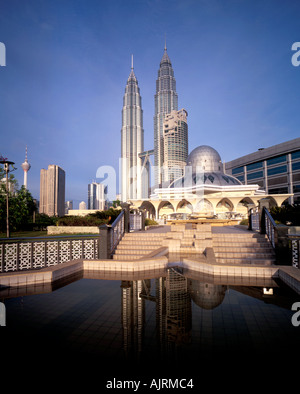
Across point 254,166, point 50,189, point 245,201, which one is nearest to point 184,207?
point 245,201

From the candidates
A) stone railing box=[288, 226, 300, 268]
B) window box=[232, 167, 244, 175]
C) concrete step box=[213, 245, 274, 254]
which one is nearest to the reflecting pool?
stone railing box=[288, 226, 300, 268]

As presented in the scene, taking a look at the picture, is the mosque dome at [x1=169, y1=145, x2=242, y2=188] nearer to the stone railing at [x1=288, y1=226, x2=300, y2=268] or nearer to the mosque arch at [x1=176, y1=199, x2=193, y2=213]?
the mosque arch at [x1=176, y1=199, x2=193, y2=213]

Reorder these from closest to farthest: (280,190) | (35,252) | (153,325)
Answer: (153,325) < (35,252) < (280,190)

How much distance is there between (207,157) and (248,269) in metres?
53.3

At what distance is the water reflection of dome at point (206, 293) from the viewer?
14.8 ft

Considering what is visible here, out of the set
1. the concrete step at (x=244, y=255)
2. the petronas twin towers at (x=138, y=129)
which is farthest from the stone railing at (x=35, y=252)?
the petronas twin towers at (x=138, y=129)

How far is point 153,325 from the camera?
3.55m

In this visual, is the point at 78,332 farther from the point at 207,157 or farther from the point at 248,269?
the point at 207,157

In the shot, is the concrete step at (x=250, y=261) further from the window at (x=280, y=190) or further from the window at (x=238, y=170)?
the window at (x=238, y=170)

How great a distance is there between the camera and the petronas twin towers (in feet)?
549

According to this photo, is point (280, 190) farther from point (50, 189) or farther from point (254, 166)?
point (50, 189)

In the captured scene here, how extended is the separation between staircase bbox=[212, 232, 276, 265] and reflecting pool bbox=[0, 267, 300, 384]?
2706mm

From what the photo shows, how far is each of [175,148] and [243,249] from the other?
13693 centimetres

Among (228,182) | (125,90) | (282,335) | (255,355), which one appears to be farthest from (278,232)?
(125,90)
